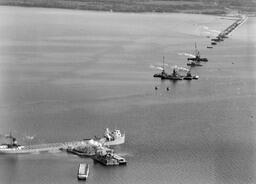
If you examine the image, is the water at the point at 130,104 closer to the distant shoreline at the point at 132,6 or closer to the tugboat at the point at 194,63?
the tugboat at the point at 194,63

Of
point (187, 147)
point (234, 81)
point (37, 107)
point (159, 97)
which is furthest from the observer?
point (234, 81)

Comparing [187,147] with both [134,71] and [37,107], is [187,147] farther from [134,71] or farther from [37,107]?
[134,71]

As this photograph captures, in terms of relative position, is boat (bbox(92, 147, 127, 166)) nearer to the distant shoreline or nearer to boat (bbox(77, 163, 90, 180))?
boat (bbox(77, 163, 90, 180))

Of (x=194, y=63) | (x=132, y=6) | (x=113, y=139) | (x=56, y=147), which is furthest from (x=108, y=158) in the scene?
(x=132, y=6)

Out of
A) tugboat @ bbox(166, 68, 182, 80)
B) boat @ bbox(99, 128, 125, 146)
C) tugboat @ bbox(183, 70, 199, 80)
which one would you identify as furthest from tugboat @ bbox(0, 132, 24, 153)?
tugboat @ bbox(183, 70, 199, 80)

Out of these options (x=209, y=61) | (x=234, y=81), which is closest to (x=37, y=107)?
(x=234, y=81)

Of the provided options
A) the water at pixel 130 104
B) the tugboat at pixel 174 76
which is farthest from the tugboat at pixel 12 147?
the tugboat at pixel 174 76
